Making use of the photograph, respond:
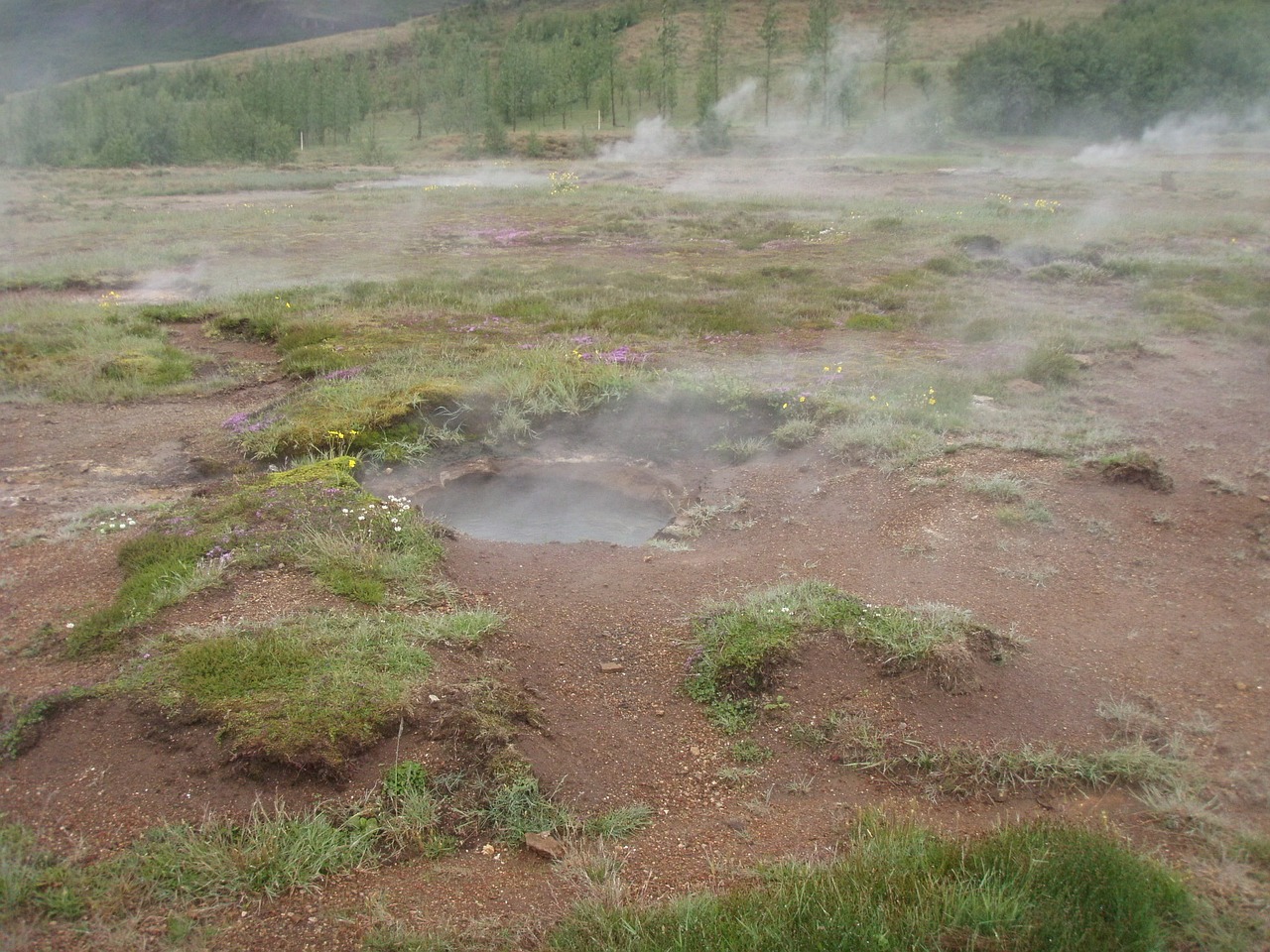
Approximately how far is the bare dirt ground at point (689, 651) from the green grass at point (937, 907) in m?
0.33

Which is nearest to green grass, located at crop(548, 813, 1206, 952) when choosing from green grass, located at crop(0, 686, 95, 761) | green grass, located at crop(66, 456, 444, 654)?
green grass, located at crop(0, 686, 95, 761)

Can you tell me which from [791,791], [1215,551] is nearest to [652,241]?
[1215,551]

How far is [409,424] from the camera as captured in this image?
9453 millimetres

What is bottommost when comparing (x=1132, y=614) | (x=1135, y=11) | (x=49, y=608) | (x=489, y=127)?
(x=1132, y=614)

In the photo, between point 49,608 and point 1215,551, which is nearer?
point 49,608

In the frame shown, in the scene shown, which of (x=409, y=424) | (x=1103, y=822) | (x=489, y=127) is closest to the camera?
(x=1103, y=822)

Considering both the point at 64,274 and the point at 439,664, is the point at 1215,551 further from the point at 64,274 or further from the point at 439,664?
the point at 64,274

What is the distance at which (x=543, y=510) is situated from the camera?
8.49 m

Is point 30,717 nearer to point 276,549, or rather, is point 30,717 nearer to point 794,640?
point 276,549

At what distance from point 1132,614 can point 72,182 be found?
50.5 meters

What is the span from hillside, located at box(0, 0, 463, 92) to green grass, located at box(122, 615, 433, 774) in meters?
171

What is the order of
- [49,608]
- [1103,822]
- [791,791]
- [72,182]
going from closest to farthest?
[1103,822] → [791,791] → [49,608] → [72,182]

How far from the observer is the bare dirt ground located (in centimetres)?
393

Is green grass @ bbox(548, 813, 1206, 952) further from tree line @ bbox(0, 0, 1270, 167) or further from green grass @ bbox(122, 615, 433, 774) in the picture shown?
tree line @ bbox(0, 0, 1270, 167)
